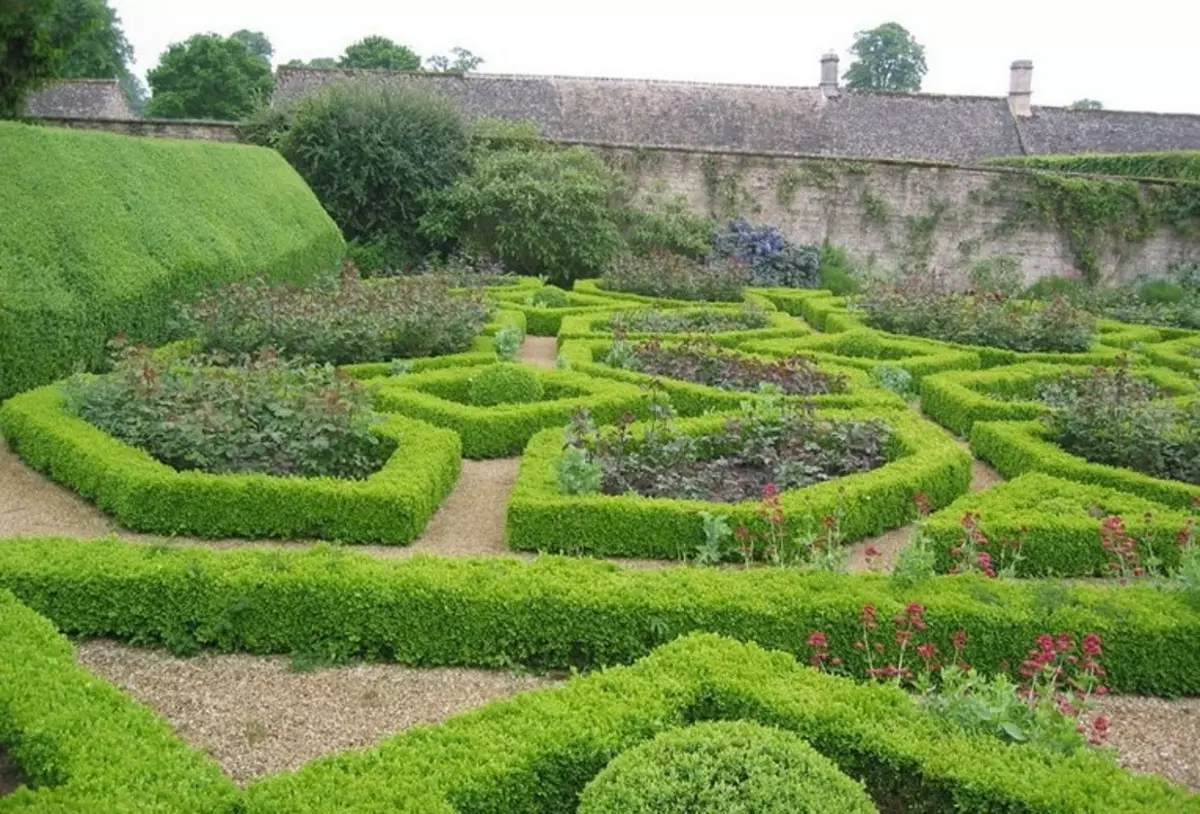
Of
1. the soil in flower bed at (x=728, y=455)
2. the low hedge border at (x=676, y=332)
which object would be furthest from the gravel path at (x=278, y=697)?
the low hedge border at (x=676, y=332)

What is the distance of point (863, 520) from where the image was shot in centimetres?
724

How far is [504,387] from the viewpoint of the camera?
31.8 ft

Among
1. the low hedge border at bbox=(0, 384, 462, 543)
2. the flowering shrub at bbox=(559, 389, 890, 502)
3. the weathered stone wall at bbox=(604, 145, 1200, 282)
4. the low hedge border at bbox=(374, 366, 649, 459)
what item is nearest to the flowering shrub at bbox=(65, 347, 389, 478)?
the low hedge border at bbox=(0, 384, 462, 543)

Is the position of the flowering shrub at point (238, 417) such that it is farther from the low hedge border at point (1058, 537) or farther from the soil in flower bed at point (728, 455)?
the low hedge border at point (1058, 537)

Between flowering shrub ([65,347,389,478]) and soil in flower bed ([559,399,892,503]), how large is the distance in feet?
5.57

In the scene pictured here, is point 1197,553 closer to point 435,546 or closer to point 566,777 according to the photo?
point 566,777

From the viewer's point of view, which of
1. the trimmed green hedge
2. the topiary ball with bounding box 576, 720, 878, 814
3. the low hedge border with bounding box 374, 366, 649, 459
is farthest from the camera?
the trimmed green hedge

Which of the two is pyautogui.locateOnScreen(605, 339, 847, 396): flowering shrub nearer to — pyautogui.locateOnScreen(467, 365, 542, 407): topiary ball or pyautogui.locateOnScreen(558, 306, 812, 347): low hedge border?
pyautogui.locateOnScreen(558, 306, 812, 347): low hedge border

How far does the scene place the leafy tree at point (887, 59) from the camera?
5950 cm

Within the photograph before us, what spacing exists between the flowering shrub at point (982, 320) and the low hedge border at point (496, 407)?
6.31 meters

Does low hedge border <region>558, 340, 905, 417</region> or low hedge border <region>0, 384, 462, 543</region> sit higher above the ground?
low hedge border <region>558, 340, 905, 417</region>

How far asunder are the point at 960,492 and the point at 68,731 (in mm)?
6491

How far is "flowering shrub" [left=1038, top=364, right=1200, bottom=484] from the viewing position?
8.26 metres

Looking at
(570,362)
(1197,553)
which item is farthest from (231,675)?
(570,362)
